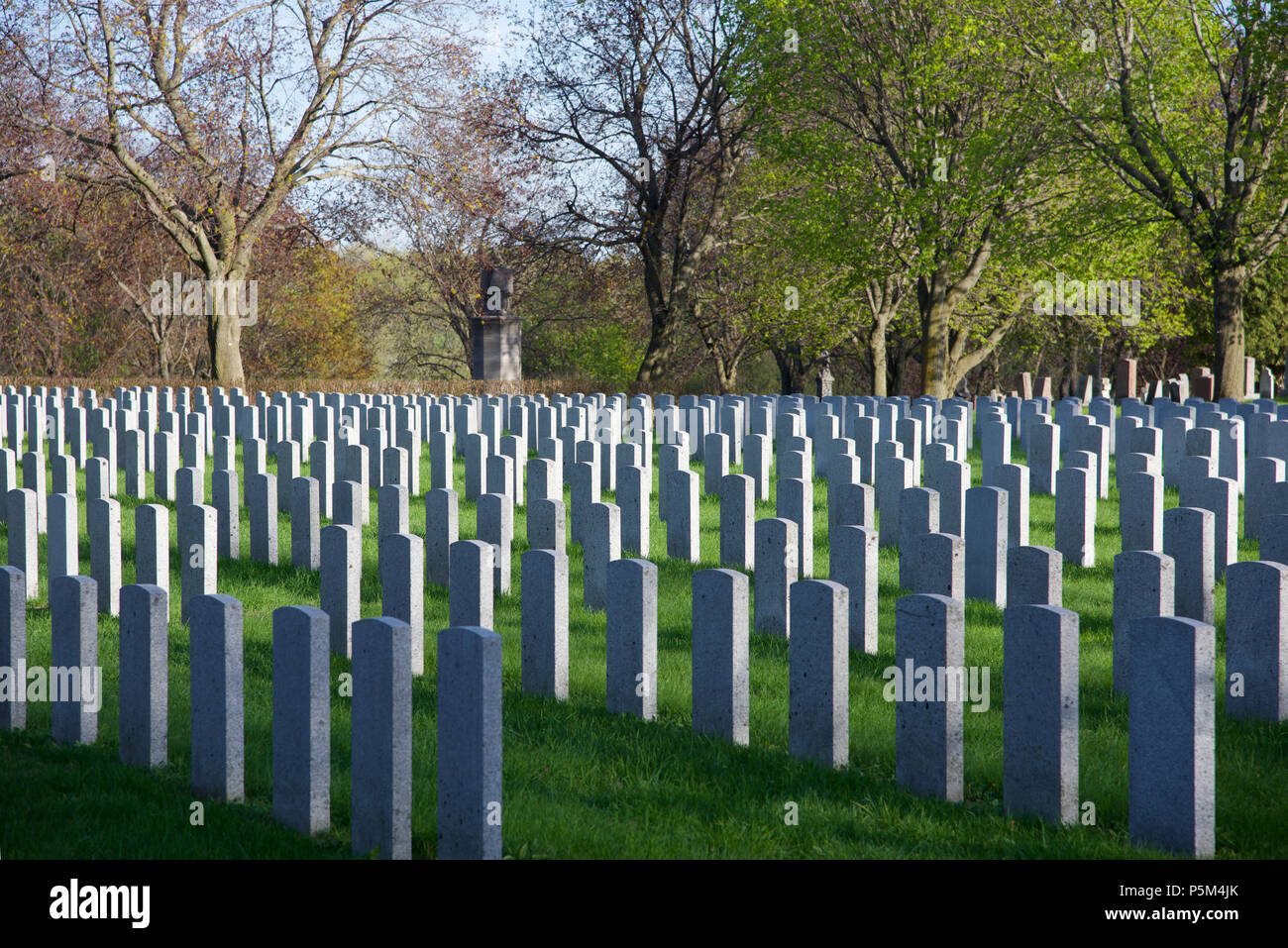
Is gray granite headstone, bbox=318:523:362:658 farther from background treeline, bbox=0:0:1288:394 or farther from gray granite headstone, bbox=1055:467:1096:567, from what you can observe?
background treeline, bbox=0:0:1288:394

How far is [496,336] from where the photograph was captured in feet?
97.9

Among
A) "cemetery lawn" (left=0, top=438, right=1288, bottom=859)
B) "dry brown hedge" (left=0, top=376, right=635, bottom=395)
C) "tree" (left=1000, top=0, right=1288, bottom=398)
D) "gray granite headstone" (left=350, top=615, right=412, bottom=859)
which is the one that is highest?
"tree" (left=1000, top=0, right=1288, bottom=398)

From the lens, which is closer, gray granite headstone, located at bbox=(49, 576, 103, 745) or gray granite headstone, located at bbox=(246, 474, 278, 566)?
gray granite headstone, located at bbox=(49, 576, 103, 745)

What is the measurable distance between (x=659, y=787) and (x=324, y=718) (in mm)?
1173

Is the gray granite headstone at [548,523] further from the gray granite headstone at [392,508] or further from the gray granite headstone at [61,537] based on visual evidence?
the gray granite headstone at [61,537]

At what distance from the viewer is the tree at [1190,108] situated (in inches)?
774

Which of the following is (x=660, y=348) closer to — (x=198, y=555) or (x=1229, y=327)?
(x=1229, y=327)

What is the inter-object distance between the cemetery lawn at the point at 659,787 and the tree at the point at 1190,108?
1606 centimetres

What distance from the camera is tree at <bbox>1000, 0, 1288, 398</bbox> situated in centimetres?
1966

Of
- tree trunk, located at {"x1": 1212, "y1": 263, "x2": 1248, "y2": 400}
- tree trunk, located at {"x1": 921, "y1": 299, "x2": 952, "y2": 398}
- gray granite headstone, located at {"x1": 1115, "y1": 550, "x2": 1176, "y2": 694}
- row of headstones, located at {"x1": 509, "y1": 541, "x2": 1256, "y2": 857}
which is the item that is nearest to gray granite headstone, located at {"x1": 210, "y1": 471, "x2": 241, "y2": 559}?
row of headstones, located at {"x1": 509, "y1": 541, "x2": 1256, "y2": 857}

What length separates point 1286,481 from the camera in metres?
8.42

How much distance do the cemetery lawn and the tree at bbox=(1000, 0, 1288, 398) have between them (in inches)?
632

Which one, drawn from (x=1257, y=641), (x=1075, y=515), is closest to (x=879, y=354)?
(x=1075, y=515)

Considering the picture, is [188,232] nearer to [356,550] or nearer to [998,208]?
[998,208]
